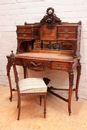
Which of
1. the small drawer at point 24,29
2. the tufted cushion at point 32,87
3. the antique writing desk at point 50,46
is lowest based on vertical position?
the tufted cushion at point 32,87

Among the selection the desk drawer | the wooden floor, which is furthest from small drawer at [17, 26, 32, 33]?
the wooden floor

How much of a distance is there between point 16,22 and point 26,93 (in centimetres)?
127

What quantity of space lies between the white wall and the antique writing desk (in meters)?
0.13

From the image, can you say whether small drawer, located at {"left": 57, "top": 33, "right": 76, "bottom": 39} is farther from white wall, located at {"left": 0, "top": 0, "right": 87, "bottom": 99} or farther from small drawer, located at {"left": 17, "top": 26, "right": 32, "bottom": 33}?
small drawer, located at {"left": 17, "top": 26, "right": 32, "bottom": 33}

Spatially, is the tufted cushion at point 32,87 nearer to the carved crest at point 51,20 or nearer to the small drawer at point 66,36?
the small drawer at point 66,36

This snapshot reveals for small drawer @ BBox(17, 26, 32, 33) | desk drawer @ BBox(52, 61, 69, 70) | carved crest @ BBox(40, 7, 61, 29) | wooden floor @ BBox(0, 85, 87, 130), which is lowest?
wooden floor @ BBox(0, 85, 87, 130)

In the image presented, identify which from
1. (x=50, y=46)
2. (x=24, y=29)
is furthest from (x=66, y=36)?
(x=24, y=29)

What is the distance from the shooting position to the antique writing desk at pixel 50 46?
205cm

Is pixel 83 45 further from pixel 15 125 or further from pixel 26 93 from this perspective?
pixel 15 125

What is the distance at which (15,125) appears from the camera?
1.93 meters

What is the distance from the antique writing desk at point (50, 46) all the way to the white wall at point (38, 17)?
0.13 metres

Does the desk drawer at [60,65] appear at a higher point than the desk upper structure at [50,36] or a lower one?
lower

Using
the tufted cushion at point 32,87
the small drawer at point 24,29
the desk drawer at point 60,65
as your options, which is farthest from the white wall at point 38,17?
the tufted cushion at point 32,87

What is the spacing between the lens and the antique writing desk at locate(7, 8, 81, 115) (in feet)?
6.72
